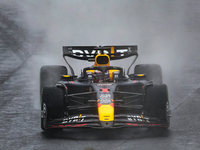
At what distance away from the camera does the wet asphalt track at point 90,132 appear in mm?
6137

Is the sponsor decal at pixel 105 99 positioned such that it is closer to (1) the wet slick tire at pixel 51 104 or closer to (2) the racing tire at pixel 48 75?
(1) the wet slick tire at pixel 51 104

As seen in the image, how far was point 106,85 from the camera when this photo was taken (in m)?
7.79

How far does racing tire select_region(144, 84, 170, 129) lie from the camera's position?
715 cm

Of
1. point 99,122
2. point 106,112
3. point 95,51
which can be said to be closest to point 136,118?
point 106,112

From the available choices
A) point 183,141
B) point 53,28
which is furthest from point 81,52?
point 53,28

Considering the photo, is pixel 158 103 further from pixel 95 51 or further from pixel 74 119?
pixel 95 51

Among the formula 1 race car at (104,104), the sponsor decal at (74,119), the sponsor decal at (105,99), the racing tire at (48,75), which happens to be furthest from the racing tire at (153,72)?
the sponsor decal at (74,119)

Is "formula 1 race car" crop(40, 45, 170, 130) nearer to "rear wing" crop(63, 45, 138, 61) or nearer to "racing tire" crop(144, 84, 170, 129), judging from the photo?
"racing tire" crop(144, 84, 170, 129)

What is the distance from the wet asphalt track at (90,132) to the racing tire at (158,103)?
0.28 m

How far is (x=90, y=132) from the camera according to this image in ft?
23.6

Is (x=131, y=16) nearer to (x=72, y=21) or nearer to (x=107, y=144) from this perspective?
(x=72, y=21)

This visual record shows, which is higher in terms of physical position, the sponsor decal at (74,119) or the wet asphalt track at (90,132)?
the sponsor decal at (74,119)

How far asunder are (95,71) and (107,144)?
11.2 feet

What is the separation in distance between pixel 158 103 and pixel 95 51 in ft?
13.1
